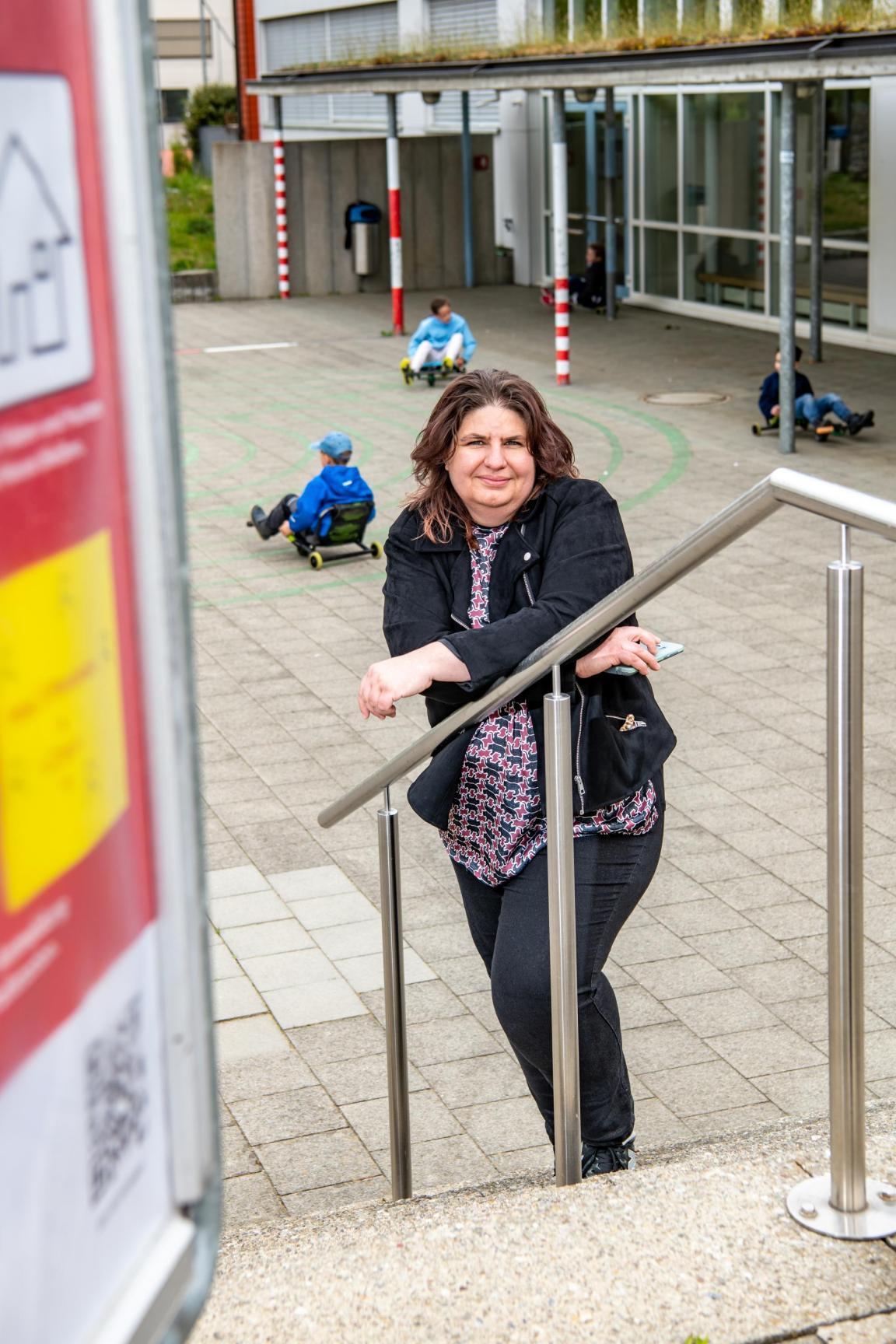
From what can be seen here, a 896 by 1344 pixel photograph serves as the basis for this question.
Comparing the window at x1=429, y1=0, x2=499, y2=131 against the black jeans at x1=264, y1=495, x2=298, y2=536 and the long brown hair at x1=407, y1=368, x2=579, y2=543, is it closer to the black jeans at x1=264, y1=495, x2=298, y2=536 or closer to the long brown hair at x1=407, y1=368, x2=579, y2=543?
the black jeans at x1=264, y1=495, x2=298, y2=536

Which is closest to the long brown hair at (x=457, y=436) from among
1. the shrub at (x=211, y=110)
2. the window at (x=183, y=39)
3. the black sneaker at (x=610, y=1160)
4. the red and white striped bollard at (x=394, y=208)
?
the black sneaker at (x=610, y=1160)

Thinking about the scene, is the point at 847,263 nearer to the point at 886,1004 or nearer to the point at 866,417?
the point at 866,417

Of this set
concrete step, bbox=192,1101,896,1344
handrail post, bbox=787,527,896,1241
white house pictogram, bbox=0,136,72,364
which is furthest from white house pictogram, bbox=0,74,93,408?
concrete step, bbox=192,1101,896,1344

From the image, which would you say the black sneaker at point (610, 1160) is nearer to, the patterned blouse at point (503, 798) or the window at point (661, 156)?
the patterned blouse at point (503, 798)

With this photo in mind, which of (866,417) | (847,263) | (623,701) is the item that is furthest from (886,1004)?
(847,263)

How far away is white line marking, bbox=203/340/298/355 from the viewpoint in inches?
922

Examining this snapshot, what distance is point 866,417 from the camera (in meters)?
15.5

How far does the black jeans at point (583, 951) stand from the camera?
358 cm

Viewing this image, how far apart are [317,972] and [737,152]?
1919 cm

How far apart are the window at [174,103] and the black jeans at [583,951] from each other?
187ft

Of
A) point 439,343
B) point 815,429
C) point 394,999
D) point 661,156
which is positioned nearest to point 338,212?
point 661,156

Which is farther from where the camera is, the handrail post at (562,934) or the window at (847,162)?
the window at (847,162)

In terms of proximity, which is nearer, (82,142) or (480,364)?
(82,142)

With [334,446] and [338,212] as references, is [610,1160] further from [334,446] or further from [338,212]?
[338,212]
